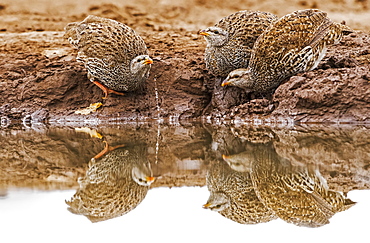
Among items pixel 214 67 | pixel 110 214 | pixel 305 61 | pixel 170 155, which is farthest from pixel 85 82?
pixel 110 214

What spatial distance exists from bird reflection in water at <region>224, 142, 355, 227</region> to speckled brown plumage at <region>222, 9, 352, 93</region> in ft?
12.4

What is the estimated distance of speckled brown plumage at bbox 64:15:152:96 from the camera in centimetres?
937

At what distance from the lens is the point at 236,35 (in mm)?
9117

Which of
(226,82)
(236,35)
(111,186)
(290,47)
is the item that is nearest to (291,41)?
(290,47)

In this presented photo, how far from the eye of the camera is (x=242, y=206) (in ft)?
13.1

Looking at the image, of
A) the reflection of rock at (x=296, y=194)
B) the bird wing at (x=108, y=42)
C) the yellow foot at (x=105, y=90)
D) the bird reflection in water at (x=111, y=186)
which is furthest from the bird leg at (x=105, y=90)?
the reflection of rock at (x=296, y=194)

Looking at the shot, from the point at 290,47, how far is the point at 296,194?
15.8ft

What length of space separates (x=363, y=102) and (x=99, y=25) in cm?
472

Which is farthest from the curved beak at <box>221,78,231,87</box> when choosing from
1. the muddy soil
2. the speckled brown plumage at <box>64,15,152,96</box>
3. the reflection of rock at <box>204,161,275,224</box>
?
the reflection of rock at <box>204,161,275,224</box>

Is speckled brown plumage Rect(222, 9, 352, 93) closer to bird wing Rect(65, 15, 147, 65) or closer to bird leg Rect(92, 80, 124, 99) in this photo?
bird wing Rect(65, 15, 147, 65)

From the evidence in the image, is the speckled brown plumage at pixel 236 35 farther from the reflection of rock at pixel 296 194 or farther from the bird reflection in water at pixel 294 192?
the reflection of rock at pixel 296 194

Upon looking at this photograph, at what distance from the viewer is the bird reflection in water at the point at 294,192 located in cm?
375

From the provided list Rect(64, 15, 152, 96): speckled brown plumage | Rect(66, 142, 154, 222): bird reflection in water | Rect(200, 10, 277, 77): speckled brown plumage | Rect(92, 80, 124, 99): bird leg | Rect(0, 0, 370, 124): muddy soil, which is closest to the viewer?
Rect(66, 142, 154, 222): bird reflection in water

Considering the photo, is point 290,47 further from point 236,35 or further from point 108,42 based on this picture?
point 108,42
